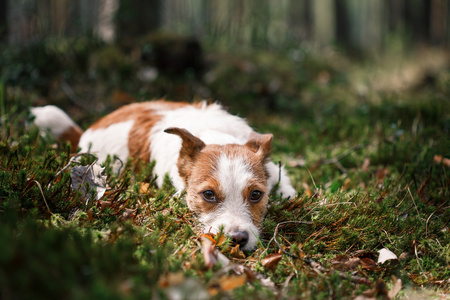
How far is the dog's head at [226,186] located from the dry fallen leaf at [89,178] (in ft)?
2.46

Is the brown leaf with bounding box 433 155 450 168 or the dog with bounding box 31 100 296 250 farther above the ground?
the dog with bounding box 31 100 296 250

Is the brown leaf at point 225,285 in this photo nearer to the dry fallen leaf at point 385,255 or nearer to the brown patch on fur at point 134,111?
the dry fallen leaf at point 385,255

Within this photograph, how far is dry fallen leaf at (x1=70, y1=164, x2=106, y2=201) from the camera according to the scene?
3.32 metres

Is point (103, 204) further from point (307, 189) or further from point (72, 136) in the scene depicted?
point (307, 189)

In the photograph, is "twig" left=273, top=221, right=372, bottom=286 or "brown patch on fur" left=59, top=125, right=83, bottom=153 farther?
"brown patch on fur" left=59, top=125, right=83, bottom=153

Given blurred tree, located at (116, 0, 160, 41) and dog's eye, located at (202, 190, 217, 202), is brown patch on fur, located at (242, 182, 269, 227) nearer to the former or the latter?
dog's eye, located at (202, 190, 217, 202)

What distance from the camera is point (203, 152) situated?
3609mm

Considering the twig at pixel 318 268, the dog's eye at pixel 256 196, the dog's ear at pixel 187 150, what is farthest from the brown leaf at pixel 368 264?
the dog's ear at pixel 187 150

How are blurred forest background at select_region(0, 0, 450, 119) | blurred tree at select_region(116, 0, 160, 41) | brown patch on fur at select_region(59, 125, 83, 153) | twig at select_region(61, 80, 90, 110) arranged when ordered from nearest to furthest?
brown patch on fur at select_region(59, 125, 83, 153) < twig at select_region(61, 80, 90, 110) < blurred forest background at select_region(0, 0, 450, 119) < blurred tree at select_region(116, 0, 160, 41)

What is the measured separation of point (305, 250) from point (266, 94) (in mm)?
5437

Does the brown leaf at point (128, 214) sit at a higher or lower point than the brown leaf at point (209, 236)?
higher

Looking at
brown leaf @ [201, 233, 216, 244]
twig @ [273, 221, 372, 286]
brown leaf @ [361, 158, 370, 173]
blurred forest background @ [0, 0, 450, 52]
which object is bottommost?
brown leaf @ [361, 158, 370, 173]

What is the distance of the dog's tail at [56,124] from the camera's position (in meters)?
4.82

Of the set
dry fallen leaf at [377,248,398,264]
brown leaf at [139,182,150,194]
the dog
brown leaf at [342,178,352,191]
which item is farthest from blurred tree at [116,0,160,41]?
dry fallen leaf at [377,248,398,264]
